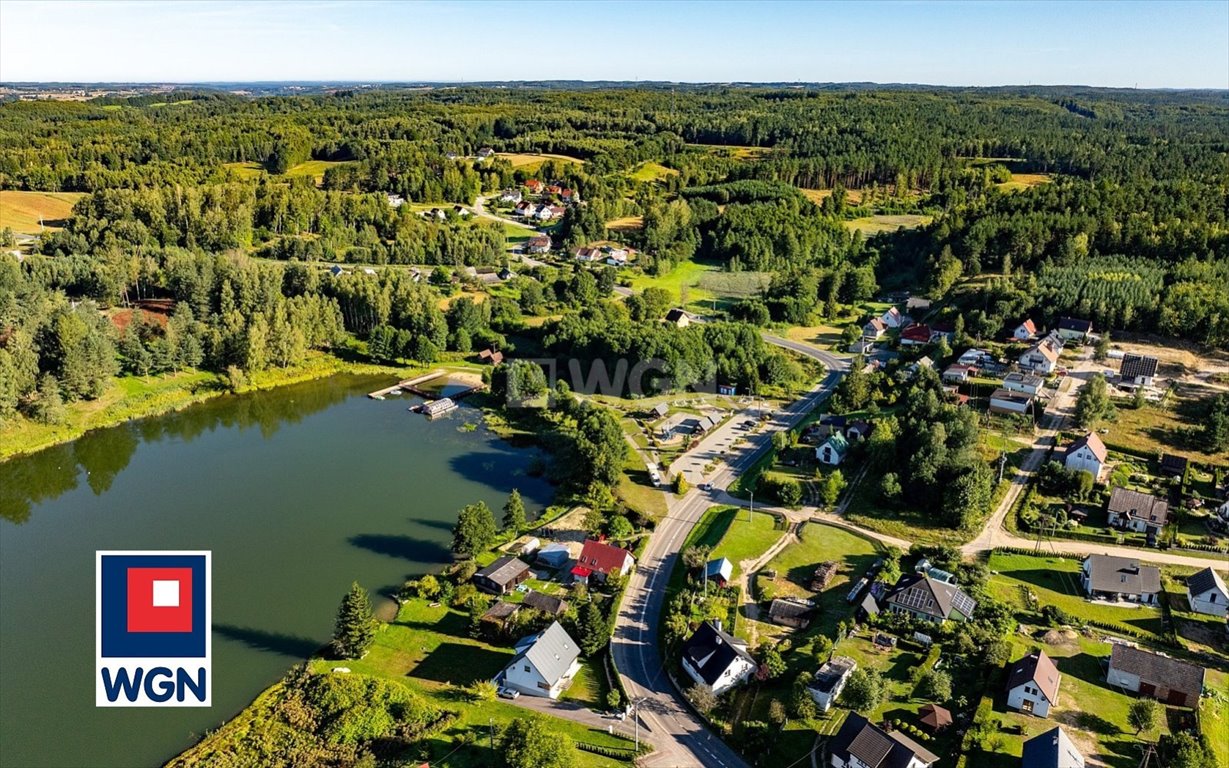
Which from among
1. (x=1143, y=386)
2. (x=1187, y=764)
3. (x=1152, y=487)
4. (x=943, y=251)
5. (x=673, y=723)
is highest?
(x=943, y=251)

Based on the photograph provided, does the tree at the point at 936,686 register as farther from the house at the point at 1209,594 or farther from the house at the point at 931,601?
the house at the point at 1209,594

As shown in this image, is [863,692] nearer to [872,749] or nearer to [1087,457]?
[872,749]

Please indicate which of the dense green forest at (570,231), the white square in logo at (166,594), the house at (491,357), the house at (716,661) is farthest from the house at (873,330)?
the white square in logo at (166,594)

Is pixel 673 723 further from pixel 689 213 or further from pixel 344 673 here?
pixel 689 213

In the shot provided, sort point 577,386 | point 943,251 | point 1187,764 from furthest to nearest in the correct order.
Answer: point 943,251, point 577,386, point 1187,764

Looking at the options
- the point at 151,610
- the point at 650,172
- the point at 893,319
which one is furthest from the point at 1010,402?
the point at 650,172

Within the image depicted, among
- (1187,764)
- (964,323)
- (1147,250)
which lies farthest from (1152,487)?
(1147,250)
